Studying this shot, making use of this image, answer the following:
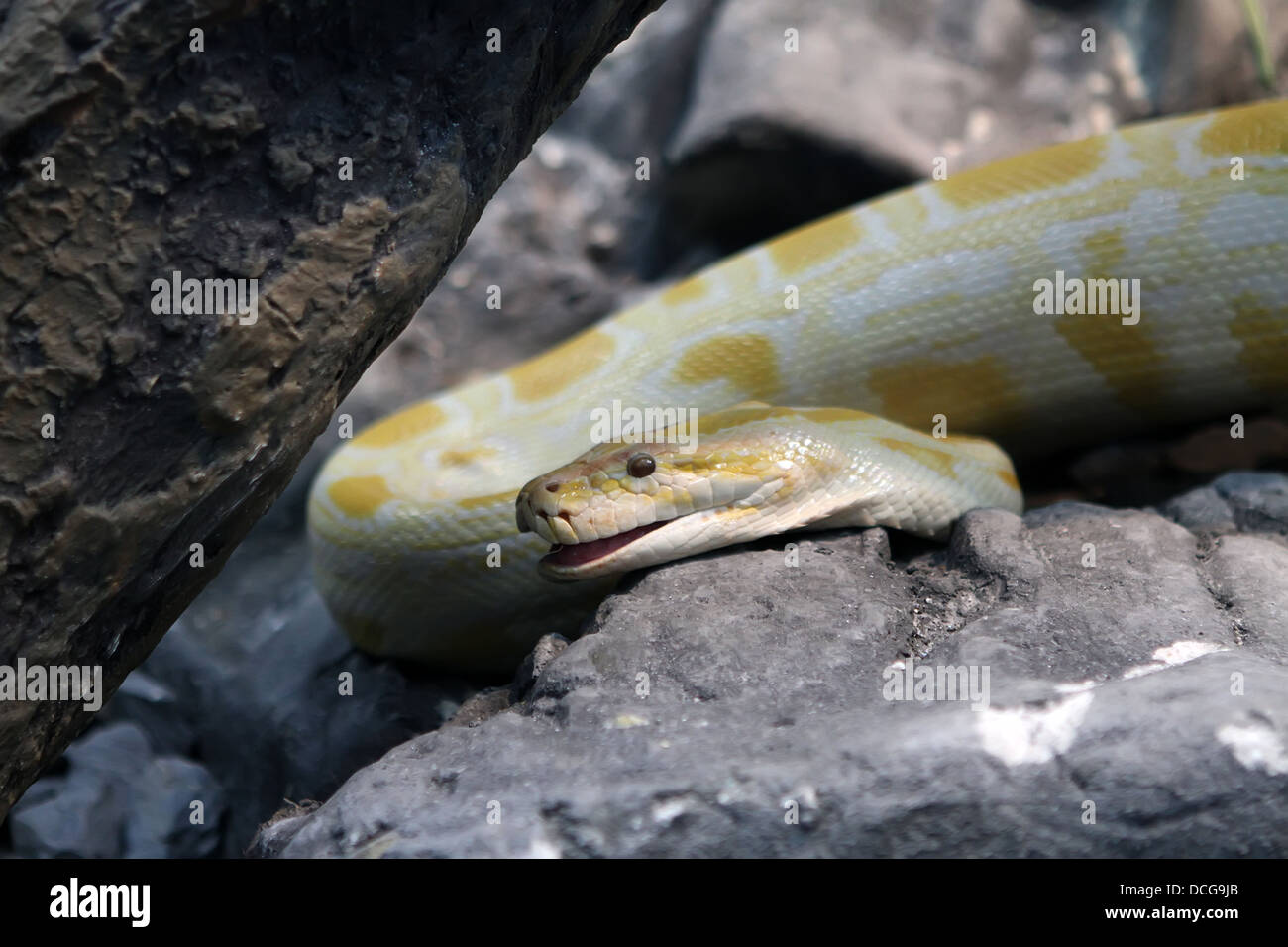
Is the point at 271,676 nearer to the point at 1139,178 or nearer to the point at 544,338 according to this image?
the point at 544,338

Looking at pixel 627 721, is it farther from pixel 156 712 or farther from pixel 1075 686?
pixel 156 712

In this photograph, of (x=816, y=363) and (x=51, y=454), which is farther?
(x=816, y=363)

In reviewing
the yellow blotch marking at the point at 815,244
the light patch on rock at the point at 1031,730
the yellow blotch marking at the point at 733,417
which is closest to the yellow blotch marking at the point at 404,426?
the yellow blotch marking at the point at 733,417

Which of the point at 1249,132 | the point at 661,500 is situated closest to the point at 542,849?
the point at 661,500

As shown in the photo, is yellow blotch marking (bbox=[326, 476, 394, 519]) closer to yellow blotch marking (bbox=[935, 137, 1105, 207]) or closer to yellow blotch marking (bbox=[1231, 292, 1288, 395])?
yellow blotch marking (bbox=[935, 137, 1105, 207])

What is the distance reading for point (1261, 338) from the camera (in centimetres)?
390

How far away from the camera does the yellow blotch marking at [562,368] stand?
4500mm

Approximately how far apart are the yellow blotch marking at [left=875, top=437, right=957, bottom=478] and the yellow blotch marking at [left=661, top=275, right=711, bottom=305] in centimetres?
132

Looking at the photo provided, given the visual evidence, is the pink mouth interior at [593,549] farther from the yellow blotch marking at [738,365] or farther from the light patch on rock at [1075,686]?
the light patch on rock at [1075,686]

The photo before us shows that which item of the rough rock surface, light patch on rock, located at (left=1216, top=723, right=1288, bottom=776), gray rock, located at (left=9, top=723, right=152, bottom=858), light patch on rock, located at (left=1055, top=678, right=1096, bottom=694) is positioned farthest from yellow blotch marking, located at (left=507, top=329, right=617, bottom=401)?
light patch on rock, located at (left=1216, top=723, right=1288, bottom=776)

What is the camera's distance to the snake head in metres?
3.23
